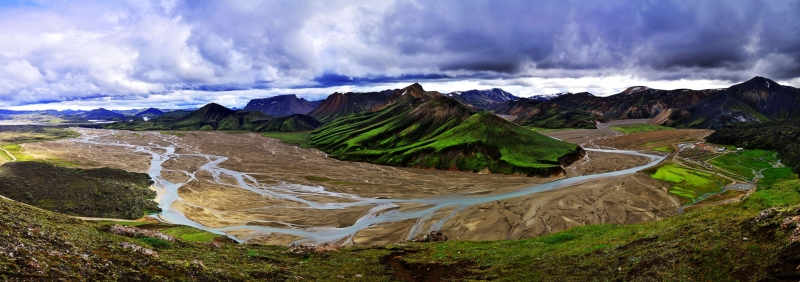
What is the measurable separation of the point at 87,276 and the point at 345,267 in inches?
757

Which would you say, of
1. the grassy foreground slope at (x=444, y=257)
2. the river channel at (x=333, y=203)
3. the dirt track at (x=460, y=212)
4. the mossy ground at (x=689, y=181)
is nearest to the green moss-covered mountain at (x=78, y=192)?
the river channel at (x=333, y=203)

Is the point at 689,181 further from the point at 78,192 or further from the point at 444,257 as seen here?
the point at 78,192

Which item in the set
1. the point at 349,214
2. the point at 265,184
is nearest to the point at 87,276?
the point at 349,214

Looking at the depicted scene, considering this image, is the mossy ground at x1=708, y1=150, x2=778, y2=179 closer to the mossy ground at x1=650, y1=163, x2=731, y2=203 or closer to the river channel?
the mossy ground at x1=650, y1=163, x2=731, y2=203

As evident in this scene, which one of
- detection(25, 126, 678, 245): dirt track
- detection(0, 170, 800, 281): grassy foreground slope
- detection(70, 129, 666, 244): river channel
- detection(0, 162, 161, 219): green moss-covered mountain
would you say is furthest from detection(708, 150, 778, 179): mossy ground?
detection(0, 162, 161, 219): green moss-covered mountain

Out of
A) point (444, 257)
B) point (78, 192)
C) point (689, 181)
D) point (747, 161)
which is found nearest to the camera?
point (444, 257)

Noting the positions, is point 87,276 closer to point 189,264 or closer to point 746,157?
point 189,264

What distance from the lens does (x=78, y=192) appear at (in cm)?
9244

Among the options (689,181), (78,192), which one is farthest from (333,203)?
(689,181)

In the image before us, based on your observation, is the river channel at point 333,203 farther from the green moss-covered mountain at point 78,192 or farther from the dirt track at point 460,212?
the green moss-covered mountain at point 78,192

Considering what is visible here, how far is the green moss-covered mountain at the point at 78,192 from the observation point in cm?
8462

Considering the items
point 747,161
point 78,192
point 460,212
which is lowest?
point 460,212

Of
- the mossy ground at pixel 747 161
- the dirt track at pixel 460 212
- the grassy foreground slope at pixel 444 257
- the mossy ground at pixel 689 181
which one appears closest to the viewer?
the grassy foreground slope at pixel 444 257

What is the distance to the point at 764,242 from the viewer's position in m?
22.4
